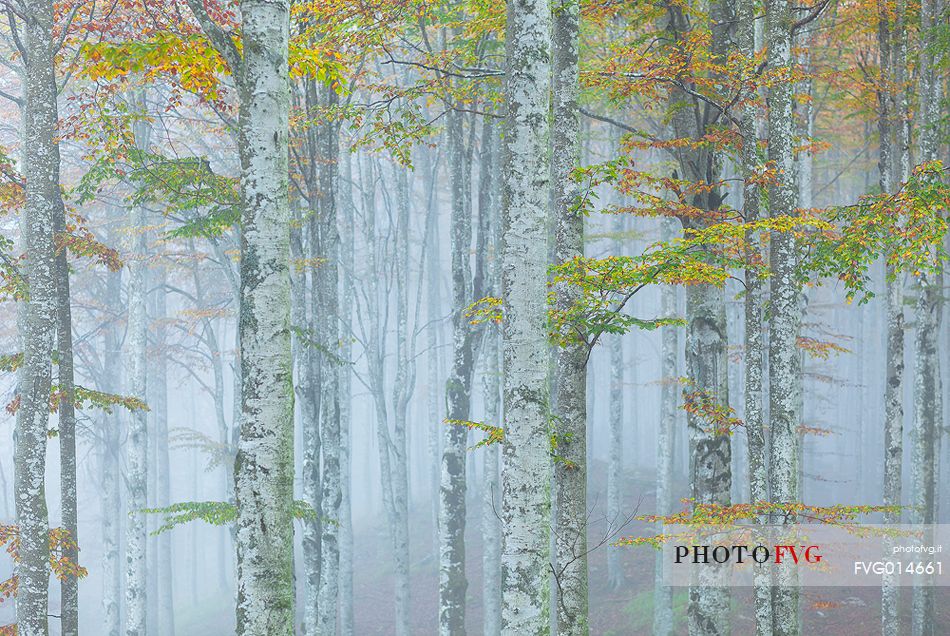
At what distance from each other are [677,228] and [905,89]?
21.0 ft

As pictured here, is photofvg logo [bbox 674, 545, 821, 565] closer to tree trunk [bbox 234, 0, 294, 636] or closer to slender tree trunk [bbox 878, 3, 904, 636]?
slender tree trunk [bbox 878, 3, 904, 636]

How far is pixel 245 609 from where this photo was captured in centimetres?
500

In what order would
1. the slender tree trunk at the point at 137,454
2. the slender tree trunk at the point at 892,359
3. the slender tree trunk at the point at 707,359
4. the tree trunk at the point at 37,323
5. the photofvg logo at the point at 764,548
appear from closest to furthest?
the photofvg logo at the point at 764,548, the tree trunk at the point at 37,323, the slender tree trunk at the point at 707,359, the slender tree trunk at the point at 892,359, the slender tree trunk at the point at 137,454

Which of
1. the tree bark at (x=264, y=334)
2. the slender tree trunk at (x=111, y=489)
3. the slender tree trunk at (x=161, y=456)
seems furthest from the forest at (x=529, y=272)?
the slender tree trunk at (x=161, y=456)

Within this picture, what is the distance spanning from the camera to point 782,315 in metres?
8.27

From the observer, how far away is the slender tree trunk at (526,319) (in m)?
5.69

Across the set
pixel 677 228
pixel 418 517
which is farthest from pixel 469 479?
pixel 677 228

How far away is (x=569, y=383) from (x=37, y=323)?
20.4 ft

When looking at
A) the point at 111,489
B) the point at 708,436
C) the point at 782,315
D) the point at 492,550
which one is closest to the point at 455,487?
the point at 492,550

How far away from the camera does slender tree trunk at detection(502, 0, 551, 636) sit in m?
5.69

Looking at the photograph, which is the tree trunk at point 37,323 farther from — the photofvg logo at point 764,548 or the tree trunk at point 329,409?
the photofvg logo at point 764,548

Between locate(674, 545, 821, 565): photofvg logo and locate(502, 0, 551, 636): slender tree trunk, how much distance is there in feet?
10.9

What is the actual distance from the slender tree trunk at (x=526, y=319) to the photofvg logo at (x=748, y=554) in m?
3.33

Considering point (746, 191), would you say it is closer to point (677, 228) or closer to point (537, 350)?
point (537, 350)
